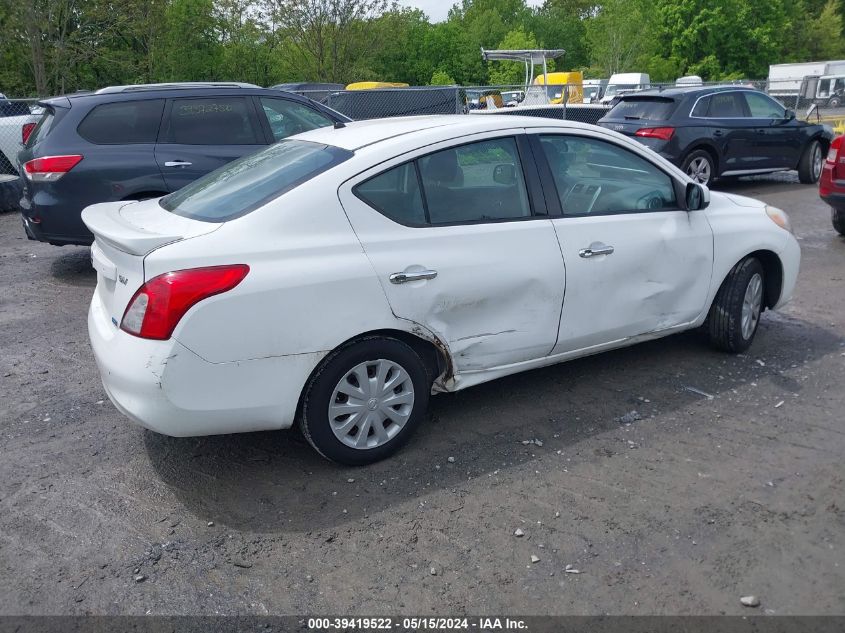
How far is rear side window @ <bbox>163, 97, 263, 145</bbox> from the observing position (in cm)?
792

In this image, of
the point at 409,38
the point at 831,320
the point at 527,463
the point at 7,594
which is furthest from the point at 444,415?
the point at 409,38

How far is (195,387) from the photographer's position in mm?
3488

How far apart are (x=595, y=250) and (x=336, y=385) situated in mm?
1743

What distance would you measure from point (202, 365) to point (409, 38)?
64238 mm

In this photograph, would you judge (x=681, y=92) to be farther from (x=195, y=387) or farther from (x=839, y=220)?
(x=195, y=387)

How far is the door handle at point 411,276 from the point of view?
153 inches

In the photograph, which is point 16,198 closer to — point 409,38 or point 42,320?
point 42,320

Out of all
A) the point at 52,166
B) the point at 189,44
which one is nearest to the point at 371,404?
the point at 52,166

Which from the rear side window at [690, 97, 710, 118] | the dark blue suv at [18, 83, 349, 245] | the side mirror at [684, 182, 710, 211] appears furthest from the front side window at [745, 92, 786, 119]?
the side mirror at [684, 182, 710, 211]

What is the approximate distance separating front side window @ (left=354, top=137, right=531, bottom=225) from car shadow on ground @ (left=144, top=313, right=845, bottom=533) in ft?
3.83

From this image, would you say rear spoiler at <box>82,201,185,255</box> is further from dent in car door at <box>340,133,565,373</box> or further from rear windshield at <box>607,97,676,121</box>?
rear windshield at <box>607,97,676,121</box>

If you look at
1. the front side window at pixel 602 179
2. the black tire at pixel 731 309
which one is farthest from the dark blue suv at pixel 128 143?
the black tire at pixel 731 309

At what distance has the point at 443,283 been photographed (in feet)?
13.2

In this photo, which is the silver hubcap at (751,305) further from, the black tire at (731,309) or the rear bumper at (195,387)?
the rear bumper at (195,387)
